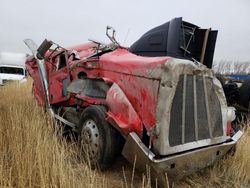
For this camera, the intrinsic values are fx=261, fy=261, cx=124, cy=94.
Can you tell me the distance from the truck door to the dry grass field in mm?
651

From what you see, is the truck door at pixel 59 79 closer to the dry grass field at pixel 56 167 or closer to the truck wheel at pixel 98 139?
the dry grass field at pixel 56 167

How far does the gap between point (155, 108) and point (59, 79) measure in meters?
2.40

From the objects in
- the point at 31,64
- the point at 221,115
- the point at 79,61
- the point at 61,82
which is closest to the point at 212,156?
the point at 221,115

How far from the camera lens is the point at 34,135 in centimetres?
291

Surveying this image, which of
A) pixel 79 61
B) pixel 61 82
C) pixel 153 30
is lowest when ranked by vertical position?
pixel 61 82

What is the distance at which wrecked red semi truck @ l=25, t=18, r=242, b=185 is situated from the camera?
2.45 meters

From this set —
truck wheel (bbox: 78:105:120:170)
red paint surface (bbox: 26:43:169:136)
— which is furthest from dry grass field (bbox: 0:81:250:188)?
red paint surface (bbox: 26:43:169:136)

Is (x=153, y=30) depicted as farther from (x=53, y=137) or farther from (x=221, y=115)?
(x=53, y=137)

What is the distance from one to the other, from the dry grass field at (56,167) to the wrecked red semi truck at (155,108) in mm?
270

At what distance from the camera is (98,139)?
2.96 m

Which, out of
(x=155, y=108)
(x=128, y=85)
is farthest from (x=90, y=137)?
(x=155, y=108)

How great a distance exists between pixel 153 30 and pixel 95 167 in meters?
2.28

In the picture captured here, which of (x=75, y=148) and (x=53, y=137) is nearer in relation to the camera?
(x=53, y=137)

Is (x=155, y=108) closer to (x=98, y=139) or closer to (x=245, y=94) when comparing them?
(x=98, y=139)
